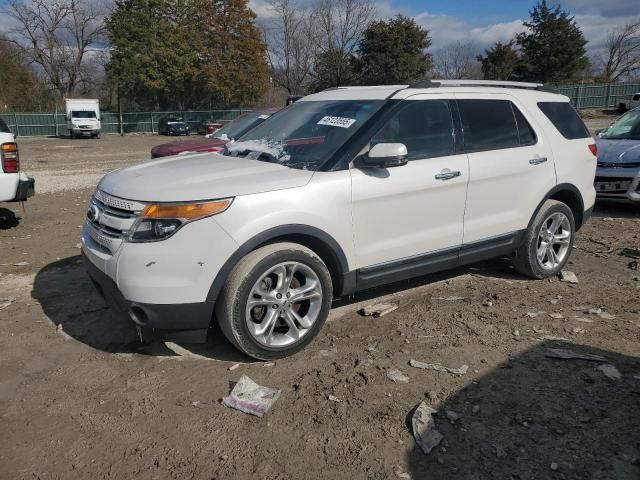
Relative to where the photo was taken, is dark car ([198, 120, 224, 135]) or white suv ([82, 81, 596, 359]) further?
dark car ([198, 120, 224, 135])

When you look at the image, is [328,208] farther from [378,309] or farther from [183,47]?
[183,47]

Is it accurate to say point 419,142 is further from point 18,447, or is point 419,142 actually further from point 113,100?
point 113,100

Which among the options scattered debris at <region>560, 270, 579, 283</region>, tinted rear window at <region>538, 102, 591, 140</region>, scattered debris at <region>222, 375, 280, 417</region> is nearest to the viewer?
scattered debris at <region>222, 375, 280, 417</region>

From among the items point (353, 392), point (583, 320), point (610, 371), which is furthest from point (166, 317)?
point (583, 320)

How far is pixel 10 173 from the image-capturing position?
7094 millimetres

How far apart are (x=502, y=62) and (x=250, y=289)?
49241mm

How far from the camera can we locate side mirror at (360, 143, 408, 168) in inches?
154

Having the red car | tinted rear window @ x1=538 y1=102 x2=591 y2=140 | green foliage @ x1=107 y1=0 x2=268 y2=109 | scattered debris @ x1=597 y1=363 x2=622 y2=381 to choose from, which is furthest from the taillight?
green foliage @ x1=107 y1=0 x2=268 y2=109

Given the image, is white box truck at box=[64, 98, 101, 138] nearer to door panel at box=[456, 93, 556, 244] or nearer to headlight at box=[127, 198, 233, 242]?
door panel at box=[456, 93, 556, 244]

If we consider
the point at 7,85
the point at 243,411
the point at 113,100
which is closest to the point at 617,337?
the point at 243,411

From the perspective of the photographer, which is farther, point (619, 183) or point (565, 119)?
point (619, 183)

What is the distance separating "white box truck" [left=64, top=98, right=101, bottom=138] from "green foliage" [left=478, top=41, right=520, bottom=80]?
104 ft

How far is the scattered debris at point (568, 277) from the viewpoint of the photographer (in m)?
5.48

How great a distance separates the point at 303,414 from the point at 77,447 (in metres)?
1.22
